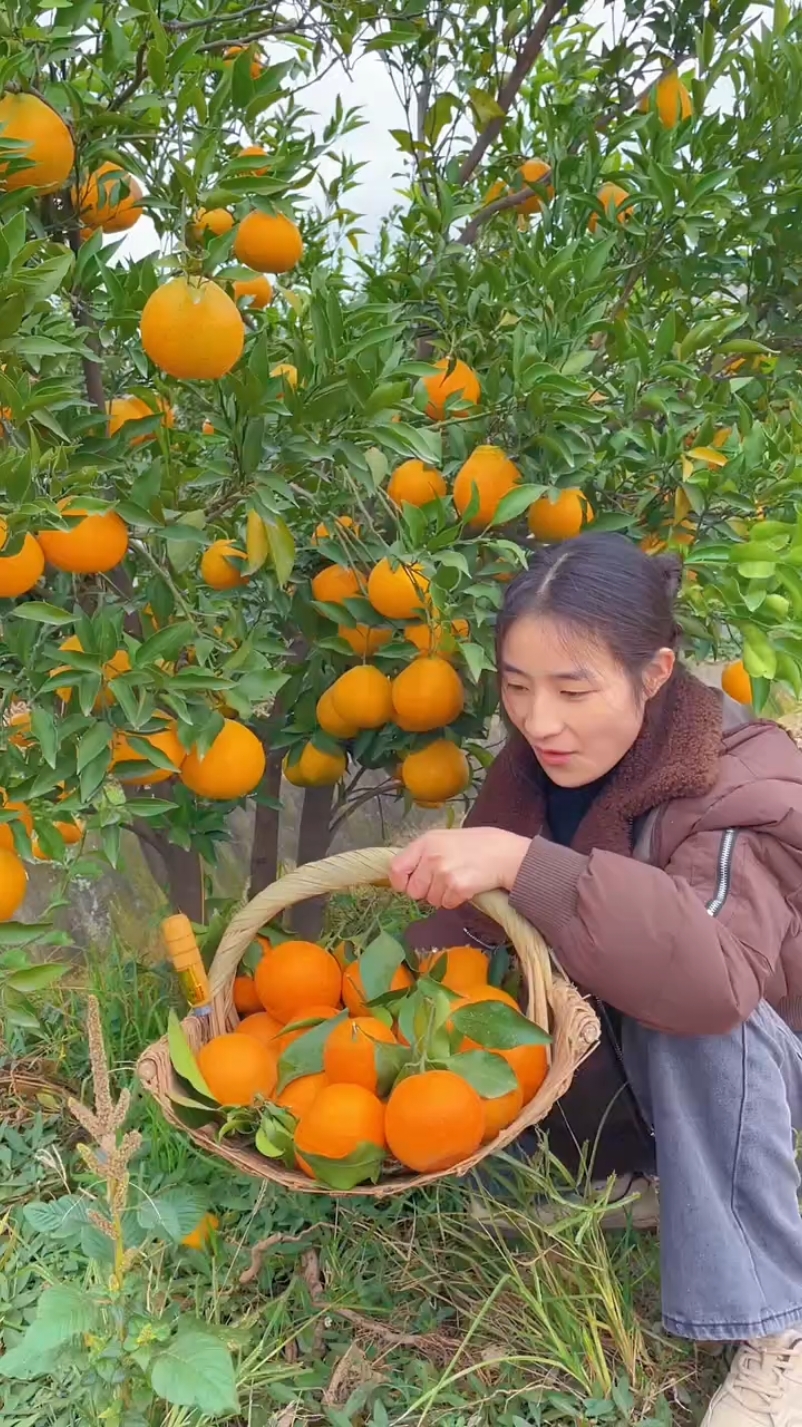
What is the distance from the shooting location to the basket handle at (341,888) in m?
1.32

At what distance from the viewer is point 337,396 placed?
118cm

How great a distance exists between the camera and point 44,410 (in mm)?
1114

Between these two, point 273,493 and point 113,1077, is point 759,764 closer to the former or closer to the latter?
point 273,493

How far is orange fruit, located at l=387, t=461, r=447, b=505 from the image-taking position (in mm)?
1499

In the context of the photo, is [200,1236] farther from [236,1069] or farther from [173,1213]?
[236,1069]

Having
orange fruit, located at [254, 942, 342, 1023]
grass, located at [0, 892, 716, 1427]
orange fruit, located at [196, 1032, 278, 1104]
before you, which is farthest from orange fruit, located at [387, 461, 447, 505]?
grass, located at [0, 892, 716, 1427]

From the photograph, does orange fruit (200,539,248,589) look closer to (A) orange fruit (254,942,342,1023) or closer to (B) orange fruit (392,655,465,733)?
(B) orange fruit (392,655,465,733)

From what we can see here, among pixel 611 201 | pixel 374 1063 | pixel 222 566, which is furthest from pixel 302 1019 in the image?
pixel 611 201

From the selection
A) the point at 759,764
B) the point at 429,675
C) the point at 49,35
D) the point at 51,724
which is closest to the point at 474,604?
the point at 429,675

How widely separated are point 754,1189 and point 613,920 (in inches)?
15.6

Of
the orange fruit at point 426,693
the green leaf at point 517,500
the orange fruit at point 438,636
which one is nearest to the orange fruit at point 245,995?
the orange fruit at point 426,693

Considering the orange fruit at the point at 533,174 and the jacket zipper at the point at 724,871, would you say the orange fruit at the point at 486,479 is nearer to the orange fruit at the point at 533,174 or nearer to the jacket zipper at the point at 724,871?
the jacket zipper at the point at 724,871

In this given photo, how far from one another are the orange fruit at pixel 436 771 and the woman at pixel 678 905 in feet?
0.77

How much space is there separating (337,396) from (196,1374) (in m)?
1.04
